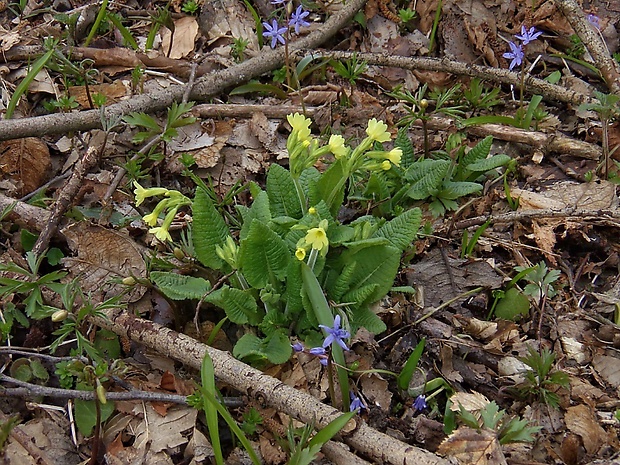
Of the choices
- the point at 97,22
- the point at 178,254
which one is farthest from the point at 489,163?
the point at 97,22

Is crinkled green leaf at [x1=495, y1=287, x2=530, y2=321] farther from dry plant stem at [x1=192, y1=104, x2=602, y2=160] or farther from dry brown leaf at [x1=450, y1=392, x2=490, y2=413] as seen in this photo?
dry plant stem at [x1=192, y1=104, x2=602, y2=160]

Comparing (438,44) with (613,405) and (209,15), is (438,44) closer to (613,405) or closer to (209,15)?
(209,15)

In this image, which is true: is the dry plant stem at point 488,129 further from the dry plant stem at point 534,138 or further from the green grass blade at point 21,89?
the green grass blade at point 21,89

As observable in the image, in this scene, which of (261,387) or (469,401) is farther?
(469,401)

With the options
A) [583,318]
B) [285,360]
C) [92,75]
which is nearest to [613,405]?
[583,318]

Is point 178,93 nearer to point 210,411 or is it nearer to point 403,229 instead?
point 403,229

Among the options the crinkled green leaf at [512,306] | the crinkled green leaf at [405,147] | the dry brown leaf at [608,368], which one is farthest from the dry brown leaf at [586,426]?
the crinkled green leaf at [405,147]
